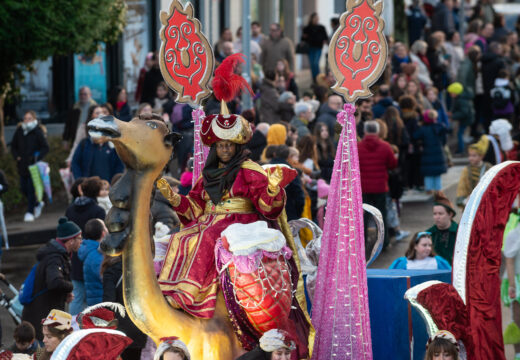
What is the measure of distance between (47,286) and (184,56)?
2428 mm

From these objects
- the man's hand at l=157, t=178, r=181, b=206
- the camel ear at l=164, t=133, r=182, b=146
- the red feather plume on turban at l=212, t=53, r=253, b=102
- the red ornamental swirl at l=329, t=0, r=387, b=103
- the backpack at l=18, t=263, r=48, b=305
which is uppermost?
the red ornamental swirl at l=329, t=0, r=387, b=103

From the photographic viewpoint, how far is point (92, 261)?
1062cm

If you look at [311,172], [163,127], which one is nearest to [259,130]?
[311,172]

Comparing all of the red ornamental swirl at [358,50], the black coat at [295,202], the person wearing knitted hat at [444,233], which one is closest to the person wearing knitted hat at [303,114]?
the black coat at [295,202]

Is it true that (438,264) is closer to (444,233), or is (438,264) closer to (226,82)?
(444,233)

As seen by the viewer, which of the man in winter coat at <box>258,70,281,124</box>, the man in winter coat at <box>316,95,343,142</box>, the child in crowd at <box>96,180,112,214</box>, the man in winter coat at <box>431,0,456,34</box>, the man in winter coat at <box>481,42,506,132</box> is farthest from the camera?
the man in winter coat at <box>431,0,456,34</box>

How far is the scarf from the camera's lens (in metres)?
8.38

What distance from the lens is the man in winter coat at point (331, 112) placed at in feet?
57.3

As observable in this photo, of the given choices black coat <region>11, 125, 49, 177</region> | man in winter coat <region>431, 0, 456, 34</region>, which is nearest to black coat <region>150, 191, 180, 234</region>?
black coat <region>11, 125, 49, 177</region>

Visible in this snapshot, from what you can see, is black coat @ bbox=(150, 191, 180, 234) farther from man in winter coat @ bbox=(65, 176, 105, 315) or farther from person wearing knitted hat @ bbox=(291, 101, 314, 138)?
person wearing knitted hat @ bbox=(291, 101, 314, 138)

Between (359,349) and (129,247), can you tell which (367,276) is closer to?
(359,349)

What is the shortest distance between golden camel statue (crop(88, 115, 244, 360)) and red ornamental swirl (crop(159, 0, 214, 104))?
5.06ft

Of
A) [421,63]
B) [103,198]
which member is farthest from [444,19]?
[103,198]

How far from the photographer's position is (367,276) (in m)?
9.02
